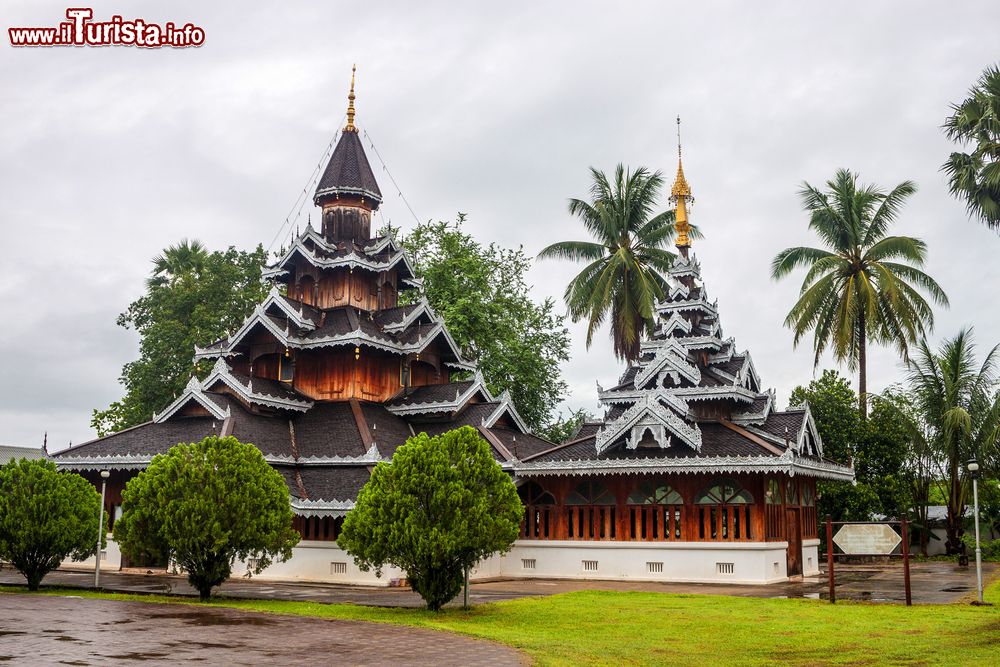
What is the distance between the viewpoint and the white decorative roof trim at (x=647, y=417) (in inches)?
1168

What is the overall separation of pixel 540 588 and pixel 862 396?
2232 centimetres

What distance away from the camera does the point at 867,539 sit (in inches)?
913

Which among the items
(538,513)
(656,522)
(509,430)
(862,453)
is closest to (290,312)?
(509,430)

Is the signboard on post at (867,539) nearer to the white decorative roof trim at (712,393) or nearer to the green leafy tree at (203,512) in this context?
the white decorative roof trim at (712,393)

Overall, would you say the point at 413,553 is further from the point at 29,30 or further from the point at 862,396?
the point at 862,396

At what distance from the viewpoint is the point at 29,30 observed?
861 inches

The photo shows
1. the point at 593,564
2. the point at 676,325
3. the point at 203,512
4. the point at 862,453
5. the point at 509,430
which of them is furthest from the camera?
the point at 862,453

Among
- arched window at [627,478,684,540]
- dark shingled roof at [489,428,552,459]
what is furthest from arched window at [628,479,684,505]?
dark shingled roof at [489,428,552,459]

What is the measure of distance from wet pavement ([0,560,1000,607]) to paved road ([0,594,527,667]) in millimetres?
4524

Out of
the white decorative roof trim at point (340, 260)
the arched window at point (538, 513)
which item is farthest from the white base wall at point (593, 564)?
the white decorative roof trim at point (340, 260)

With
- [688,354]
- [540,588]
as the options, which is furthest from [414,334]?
[540,588]

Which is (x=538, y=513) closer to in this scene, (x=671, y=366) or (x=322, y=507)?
(x=671, y=366)

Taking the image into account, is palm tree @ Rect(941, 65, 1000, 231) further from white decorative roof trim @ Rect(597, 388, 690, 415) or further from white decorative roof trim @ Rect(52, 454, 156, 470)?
white decorative roof trim @ Rect(52, 454, 156, 470)

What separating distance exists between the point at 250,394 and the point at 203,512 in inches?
462
